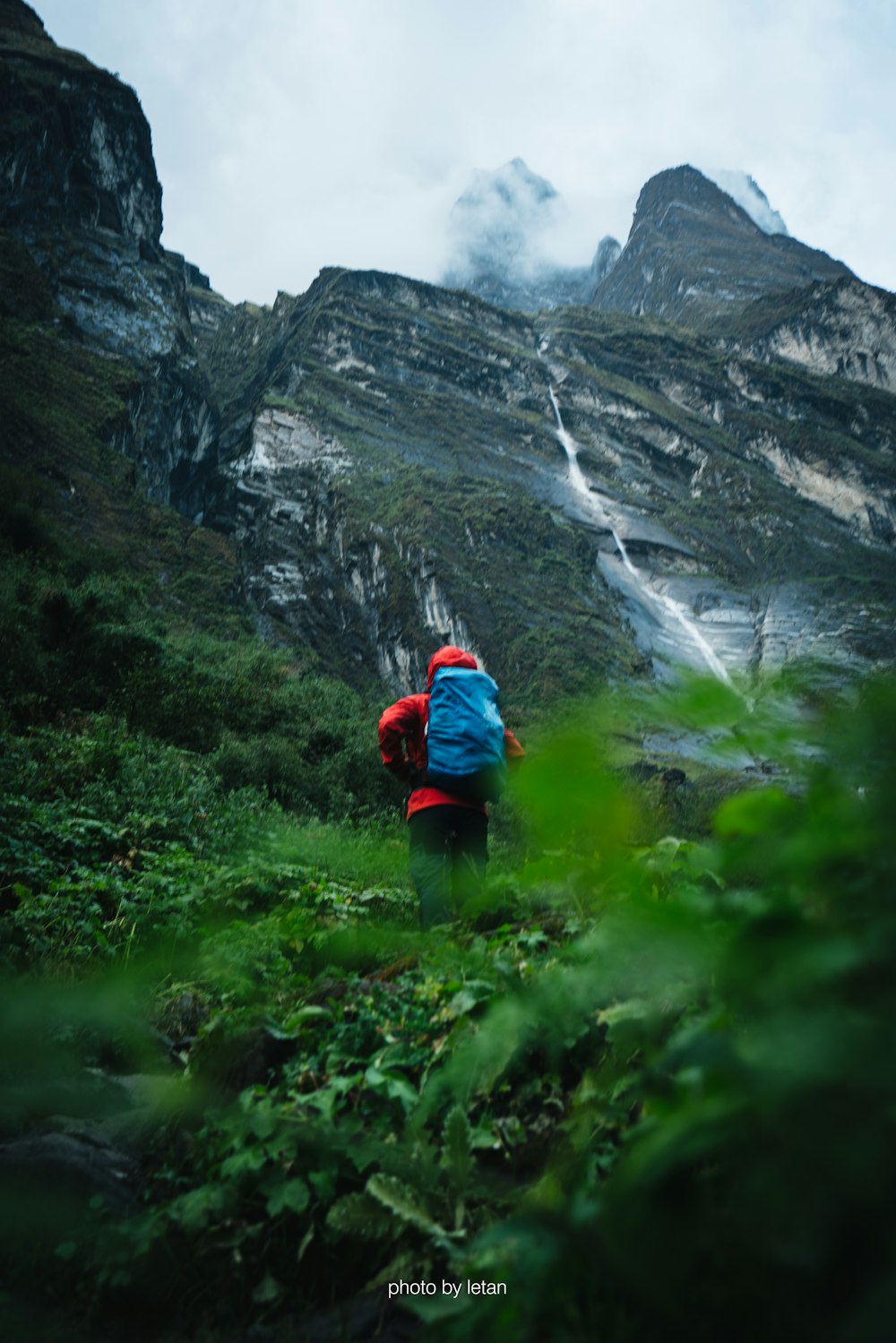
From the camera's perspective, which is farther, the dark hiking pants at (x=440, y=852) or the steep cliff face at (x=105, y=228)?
the steep cliff face at (x=105, y=228)

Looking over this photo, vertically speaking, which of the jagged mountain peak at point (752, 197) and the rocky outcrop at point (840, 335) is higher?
the jagged mountain peak at point (752, 197)

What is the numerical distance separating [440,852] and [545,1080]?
5.87 feet

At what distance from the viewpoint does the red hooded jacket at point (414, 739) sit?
3520mm

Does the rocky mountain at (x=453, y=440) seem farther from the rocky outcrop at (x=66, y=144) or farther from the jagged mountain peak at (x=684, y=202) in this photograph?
the jagged mountain peak at (x=684, y=202)

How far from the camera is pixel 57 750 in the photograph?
5410mm

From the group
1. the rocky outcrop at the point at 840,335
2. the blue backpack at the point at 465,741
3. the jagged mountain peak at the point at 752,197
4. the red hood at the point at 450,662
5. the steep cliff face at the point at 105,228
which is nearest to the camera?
the blue backpack at the point at 465,741

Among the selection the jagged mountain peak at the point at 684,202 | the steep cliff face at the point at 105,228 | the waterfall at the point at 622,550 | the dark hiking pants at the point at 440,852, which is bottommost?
the dark hiking pants at the point at 440,852

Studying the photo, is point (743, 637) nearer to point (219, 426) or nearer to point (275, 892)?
point (219, 426)

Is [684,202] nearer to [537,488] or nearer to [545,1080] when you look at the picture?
[537,488]

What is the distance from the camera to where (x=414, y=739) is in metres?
3.69

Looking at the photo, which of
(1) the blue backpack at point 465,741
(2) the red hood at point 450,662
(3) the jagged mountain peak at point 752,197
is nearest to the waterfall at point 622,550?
(2) the red hood at point 450,662

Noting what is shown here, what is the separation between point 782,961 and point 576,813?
495mm

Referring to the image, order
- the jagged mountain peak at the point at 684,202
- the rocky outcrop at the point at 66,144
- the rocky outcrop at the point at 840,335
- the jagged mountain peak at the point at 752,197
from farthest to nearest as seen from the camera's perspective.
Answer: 1. the jagged mountain peak at the point at 752,197
2. the jagged mountain peak at the point at 684,202
3. the rocky outcrop at the point at 840,335
4. the rocky outcrop at the point at 66,144

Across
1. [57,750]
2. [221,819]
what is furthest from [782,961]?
[57,750]
